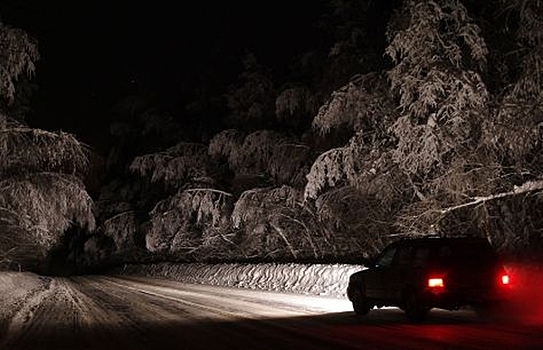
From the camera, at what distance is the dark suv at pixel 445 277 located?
14422mm

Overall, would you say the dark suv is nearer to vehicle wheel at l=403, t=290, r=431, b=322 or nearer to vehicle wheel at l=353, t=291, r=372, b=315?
vehicle wheel at l=403, t=290, r=431, b=322

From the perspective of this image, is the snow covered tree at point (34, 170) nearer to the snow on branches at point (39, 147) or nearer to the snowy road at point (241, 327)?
the snow on branches at point (39, 147)

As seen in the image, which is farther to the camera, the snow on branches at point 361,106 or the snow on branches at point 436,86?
the snow on branches at point 361,106

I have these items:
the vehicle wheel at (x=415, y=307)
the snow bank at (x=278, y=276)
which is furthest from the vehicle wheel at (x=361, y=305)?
the snow bank at (x=278, y=276)

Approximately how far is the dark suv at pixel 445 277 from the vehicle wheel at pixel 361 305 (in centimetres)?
89

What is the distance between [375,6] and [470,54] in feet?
32.8

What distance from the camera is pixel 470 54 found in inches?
902

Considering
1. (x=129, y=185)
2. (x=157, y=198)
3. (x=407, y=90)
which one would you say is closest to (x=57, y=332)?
(x=407, y=90)

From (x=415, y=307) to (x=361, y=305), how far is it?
88.1 inches

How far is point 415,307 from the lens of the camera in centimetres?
1470

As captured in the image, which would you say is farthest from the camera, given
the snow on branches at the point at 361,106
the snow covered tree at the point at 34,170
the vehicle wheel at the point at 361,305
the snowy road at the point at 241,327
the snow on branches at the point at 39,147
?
the snow on branches at the point at 361,106

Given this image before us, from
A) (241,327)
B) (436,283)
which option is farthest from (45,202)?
(436,283)

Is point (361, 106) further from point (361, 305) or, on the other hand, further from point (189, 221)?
point (189, 221)

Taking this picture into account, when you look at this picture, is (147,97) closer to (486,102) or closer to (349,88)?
(349,88)
